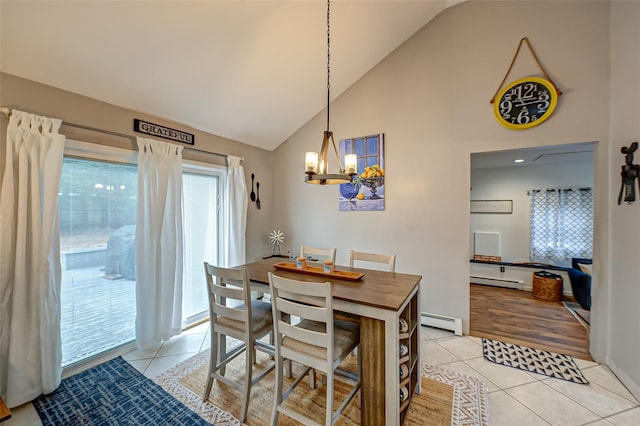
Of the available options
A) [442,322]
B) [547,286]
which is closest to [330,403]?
[442,322]

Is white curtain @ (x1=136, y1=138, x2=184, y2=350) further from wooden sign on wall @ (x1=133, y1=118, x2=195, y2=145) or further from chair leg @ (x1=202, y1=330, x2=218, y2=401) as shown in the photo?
chair leg @ (x1=202, y1=330, x2=218, y2=401)

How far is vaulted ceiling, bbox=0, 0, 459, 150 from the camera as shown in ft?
5.78

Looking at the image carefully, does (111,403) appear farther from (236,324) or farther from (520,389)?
(520,389)

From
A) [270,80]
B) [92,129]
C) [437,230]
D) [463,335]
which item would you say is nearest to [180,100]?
[92,129]

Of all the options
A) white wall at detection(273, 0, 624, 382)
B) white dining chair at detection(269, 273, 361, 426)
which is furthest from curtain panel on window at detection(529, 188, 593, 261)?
white dining chair at detection(269, 273, 361, 426)

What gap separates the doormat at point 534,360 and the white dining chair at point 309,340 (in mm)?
1725

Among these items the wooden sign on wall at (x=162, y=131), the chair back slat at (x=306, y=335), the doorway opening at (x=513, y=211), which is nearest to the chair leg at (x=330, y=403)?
the chair back slat at (x=306, y=335)

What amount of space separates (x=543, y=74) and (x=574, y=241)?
3.43m

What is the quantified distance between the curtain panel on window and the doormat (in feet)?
9.19

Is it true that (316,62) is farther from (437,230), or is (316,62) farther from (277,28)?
(437,230)

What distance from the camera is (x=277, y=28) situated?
242 cm

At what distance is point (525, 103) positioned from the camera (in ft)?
8.32

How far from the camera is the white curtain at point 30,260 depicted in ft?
5.81

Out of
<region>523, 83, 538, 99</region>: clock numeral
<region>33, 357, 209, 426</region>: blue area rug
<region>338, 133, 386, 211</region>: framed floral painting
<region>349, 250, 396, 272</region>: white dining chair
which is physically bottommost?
<region>33, 357, 209, 426</region>: blue area rug
